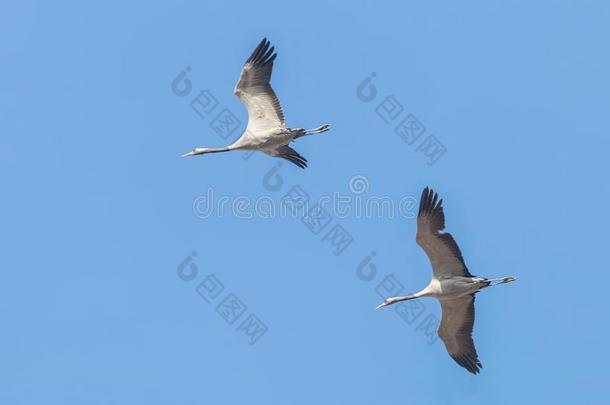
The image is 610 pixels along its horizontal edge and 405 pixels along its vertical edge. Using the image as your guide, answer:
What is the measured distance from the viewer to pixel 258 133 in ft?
145

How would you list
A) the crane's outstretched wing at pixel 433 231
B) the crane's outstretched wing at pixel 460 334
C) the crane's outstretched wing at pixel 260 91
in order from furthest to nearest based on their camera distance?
the crane's outstretched wing at pixel 260 91 < the crane's outstretched wing at pixel 460 334 < the crane's outstretched wing at pixel 433 231

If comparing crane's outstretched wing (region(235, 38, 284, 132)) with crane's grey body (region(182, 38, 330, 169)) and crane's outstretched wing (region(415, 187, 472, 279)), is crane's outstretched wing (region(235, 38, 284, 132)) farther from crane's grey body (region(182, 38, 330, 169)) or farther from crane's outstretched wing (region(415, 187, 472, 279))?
crane's outstretched wing (region(415, 187, 472, 279))

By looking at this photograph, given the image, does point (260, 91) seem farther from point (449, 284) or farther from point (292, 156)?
point (449, 284)

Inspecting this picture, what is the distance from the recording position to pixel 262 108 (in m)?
43.9

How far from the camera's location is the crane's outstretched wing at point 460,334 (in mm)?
42122

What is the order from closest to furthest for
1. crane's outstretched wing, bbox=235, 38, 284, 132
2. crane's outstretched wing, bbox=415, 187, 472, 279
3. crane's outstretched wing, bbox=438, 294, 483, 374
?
1. crane's outstretched wing, bbox=415, 187, 472, 279
2. crane's outstretched wing, bbox=438, 294, 483, 374
3. crane's outstretched wing, bbox=235, 38, 284, 132

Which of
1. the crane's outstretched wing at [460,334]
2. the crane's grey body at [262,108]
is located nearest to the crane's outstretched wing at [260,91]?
the crane's grey body at [262,108]

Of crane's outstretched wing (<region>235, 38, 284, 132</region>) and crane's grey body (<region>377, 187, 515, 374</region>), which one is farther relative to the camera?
crane's outstretched wing (<region>235, 38, 284, 132</region>)

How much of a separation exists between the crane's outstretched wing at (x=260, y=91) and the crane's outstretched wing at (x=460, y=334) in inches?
343

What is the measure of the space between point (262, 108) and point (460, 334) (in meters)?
10.2

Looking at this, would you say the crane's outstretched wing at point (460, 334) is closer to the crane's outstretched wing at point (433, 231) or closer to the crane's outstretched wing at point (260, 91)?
the crane's outstretched wing at point (433, 231)

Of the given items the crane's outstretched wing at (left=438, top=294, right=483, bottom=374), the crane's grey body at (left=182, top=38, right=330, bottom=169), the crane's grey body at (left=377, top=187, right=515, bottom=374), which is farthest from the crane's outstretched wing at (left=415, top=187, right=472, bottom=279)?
the crane's grey body at (left=182, top=38, right=330, bottom=169)

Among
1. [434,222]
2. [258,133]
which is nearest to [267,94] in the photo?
[258,133]

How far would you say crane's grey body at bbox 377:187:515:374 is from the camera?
39938 mm
